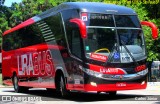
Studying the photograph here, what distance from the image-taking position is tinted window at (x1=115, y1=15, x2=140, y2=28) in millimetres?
15424

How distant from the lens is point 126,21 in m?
15.6

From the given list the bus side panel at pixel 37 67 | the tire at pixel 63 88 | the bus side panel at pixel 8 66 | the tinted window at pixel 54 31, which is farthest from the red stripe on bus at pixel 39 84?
the tinted window at pixel 54 31

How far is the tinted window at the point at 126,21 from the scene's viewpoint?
15424 mm

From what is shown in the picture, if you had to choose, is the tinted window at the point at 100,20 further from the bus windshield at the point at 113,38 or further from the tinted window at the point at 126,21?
the tinted window at the point at 126,21

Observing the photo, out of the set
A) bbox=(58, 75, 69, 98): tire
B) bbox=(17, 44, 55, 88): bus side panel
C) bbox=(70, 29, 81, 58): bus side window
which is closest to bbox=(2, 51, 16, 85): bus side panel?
bbox=(17, 44, 55, 88): bus side panel

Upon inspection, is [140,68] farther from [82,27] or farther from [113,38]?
[82,27]

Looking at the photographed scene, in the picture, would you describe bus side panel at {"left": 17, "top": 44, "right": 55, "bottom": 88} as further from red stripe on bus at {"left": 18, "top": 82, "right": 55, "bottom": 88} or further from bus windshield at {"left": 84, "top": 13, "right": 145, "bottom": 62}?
bus windshield at {"left": 84, "top": 13, "right": 145, "bottom": 62}

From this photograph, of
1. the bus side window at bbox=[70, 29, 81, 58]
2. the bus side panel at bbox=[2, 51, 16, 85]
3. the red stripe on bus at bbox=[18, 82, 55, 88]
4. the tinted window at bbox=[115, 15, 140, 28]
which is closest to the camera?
the bus side window at bbox=[70, 29, 81, 58]

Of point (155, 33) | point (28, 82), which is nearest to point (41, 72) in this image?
point (28, 82)

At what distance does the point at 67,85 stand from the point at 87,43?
6.65 feet

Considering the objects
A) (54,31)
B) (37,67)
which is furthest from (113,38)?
(37,67)

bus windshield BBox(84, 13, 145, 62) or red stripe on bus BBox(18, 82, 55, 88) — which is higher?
bus windshield BBox(84, 13, 145, 62)

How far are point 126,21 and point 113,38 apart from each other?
108 cm

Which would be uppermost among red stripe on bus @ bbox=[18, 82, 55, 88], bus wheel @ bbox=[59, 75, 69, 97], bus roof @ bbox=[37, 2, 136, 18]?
bus roof @ bbox=[37, 2, 136, 18]
